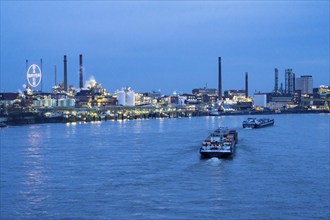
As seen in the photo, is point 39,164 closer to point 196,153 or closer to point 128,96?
point 196,153

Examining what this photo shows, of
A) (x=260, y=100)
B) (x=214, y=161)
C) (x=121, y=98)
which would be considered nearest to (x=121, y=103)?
(x=121, y=98)

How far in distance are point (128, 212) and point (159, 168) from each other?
403 centimetres

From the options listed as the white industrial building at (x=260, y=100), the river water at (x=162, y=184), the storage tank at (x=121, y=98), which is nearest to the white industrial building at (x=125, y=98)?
the storage tank at (x=121, y=98)

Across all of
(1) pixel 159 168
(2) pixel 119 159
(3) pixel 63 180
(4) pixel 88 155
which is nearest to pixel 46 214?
(3) pixel 63 180

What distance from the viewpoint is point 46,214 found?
302 inches

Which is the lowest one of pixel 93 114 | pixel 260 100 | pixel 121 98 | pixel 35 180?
pixel 35 180

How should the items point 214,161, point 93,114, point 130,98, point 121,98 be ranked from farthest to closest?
point 130,98 < point 121,98 < point 93,114 < point 214,161

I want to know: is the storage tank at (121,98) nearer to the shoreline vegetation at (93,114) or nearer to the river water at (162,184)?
the shoreline vegetation at (93,114)

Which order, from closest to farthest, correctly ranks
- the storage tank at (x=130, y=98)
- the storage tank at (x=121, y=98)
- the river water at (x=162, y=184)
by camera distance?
1. the river water at (x=162, y=184)
2. the storage tank at (x=121, y=98)
3. the storage tank at (x=130, y=98)

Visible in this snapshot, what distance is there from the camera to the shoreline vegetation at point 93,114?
116 feet

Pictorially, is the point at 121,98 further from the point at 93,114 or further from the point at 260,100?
the point at 260,100

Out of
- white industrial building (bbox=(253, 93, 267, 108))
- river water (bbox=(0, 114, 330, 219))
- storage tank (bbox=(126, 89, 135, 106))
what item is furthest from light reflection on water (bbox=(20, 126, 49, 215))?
white industrial building (bbox=(253, 93, 267, 108))

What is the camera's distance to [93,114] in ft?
148

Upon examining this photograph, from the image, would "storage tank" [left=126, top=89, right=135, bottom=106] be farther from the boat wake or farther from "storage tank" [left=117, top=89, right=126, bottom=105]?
the boat wake
